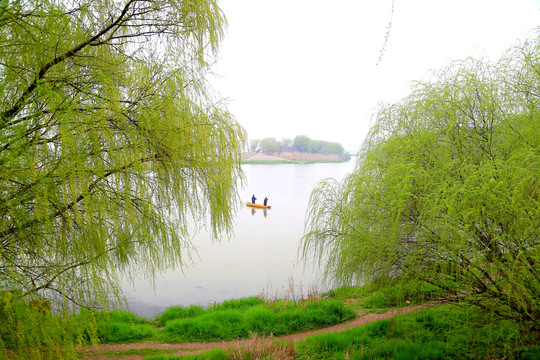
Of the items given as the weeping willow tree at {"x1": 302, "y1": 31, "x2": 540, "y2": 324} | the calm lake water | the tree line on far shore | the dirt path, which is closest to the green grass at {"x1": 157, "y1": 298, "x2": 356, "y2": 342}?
the dirt path

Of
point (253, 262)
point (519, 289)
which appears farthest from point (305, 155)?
point (519, 289)

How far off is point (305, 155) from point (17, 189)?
28.1m

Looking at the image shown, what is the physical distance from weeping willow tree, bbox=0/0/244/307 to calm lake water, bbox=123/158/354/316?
3.13 meters

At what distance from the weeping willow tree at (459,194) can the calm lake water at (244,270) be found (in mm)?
1884

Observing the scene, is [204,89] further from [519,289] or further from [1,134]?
[519,289]

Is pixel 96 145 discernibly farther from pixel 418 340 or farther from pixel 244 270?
pixel 244 270

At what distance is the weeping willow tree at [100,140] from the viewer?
2.58 m

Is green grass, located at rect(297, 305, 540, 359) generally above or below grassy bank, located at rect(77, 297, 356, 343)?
above

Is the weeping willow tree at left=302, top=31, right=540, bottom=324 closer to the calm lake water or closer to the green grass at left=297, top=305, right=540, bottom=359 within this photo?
the green grass at left=297, top=305, right=540, bottom=359

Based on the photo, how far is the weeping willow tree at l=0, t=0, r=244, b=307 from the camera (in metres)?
2.58

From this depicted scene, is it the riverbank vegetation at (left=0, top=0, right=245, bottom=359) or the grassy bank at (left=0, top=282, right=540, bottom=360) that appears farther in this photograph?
the grassy bank at (left=0, top=282, right=540, bottom=360)

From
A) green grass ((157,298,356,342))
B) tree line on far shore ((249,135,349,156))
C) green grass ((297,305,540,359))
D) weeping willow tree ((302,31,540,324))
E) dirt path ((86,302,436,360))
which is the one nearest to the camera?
weeping willow tree ((302,31,540,324))

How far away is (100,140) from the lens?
307 centimetres

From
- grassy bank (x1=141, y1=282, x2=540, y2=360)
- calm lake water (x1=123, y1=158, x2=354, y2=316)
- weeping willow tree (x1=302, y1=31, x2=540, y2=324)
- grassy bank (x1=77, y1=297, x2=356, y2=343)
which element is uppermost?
weeping willow tree (x1=302, y1=31, x2=540, y2=324)
